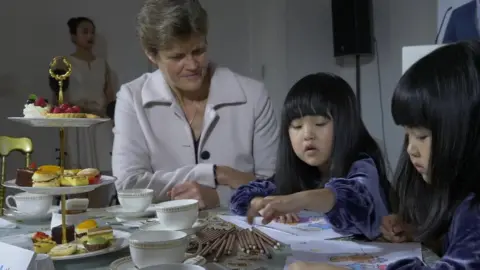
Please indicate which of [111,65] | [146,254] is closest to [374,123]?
[111,65]

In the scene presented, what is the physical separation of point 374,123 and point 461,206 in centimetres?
269

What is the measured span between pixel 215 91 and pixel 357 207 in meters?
0.81

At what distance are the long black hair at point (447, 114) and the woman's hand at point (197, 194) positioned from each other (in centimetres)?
67

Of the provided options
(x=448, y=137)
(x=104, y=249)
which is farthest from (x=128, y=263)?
(x=448, y=137)

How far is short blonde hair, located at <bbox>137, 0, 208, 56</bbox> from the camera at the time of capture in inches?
61.2

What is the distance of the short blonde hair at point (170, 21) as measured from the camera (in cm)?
156

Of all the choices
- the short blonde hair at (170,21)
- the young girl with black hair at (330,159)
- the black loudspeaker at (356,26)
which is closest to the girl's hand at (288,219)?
the young girl with black hair at (330,159)

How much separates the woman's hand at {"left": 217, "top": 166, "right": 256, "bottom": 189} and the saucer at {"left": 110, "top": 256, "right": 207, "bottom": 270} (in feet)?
2.26

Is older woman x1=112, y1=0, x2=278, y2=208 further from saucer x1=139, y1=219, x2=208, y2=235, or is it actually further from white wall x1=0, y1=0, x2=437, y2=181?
white wall x1=0, y1=0, x2=437, y2=181

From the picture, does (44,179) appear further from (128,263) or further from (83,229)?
(128,263)

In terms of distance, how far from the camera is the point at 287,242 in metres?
1.01

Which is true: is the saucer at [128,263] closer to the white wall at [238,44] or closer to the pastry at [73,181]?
the pastry at [73,181]

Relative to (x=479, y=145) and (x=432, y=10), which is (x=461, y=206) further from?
(x=432, y=10)

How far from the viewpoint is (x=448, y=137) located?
2.69 feet
